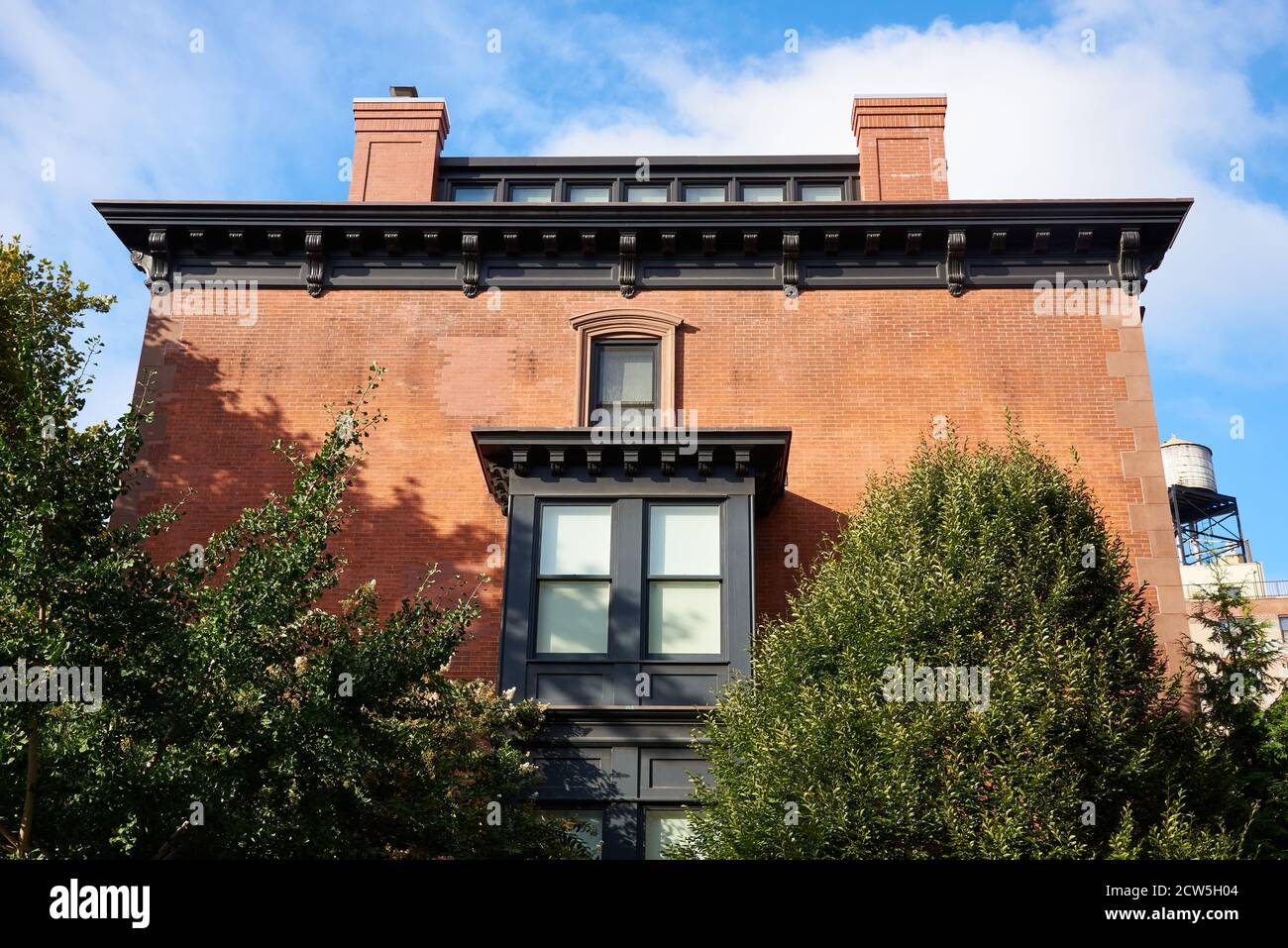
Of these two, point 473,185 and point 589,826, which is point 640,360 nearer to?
point 473,185

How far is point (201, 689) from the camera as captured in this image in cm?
1001

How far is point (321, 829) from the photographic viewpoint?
33.6 ft

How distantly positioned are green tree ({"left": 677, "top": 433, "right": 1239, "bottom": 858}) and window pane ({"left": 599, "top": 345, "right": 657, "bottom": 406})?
5.61m

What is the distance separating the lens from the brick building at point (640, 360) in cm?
1655

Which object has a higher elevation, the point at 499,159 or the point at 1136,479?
the point at 499,159

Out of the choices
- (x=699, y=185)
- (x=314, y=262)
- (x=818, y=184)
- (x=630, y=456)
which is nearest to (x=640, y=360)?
(x=630, y=456)

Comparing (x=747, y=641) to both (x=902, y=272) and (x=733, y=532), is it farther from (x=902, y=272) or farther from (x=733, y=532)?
(x=902, y=272)

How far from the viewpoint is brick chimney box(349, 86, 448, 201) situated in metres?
20.8

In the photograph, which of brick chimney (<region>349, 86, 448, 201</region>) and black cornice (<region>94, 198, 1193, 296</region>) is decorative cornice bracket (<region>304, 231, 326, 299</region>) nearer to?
black cornice (<region>94, 198, 1193, 296</region>)

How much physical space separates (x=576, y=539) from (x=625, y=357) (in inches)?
155

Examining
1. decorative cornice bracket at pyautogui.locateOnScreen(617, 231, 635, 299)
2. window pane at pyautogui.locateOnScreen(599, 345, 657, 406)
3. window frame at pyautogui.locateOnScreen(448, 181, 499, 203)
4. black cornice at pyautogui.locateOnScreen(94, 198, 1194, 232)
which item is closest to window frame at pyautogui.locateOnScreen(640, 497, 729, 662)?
window pane at pyautogui.locateOnScreen(599, 345, 657, 406)

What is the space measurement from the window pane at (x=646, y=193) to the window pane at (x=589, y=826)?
11603 millimetres
